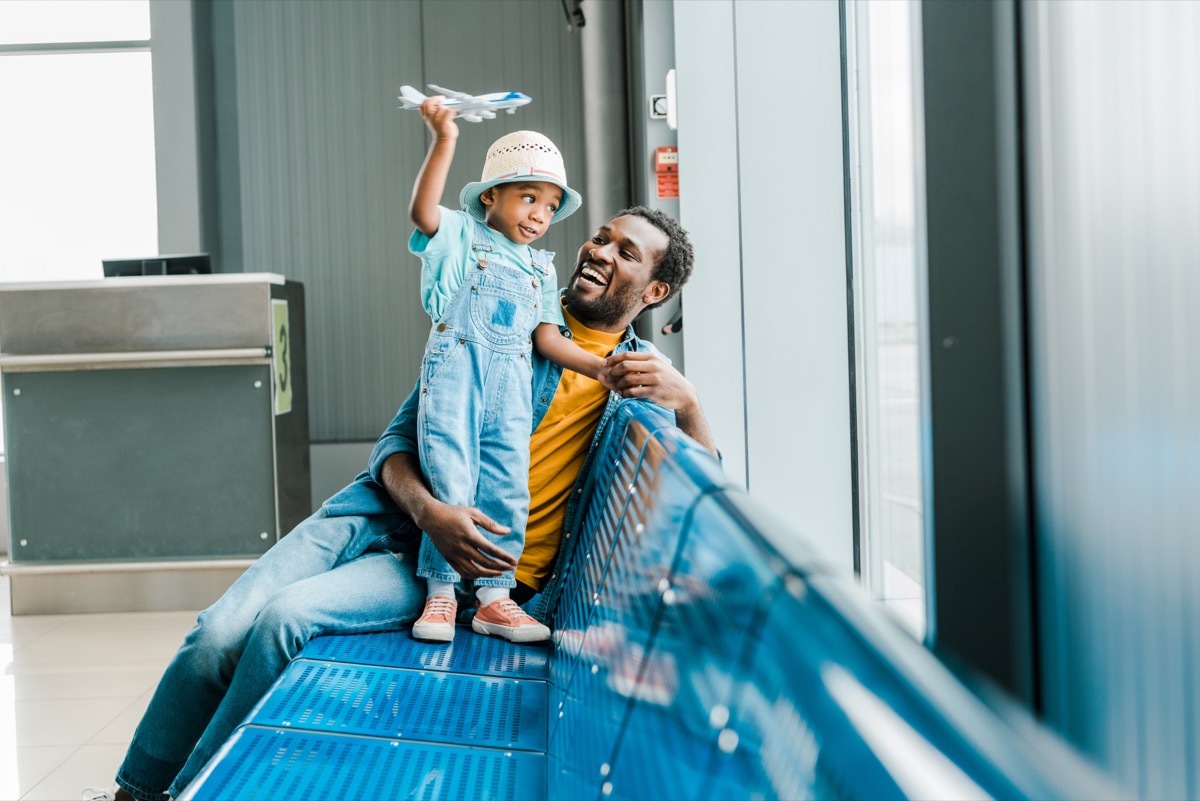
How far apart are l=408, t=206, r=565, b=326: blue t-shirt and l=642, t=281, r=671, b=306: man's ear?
214 mm

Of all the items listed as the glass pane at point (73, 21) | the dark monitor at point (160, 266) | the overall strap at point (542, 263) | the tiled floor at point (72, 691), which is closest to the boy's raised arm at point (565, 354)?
the overall strap at point (542, 263)

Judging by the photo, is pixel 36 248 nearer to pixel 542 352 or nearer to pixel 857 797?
pixel 542 352

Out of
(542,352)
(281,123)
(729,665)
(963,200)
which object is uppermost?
(281,123)

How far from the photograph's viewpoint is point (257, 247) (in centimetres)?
677

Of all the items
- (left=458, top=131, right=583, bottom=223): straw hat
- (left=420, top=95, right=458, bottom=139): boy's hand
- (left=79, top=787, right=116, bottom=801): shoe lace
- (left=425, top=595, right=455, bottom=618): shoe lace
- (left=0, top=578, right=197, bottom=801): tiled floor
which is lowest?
(left=0, top=578, right=197, bottom=801): tiled floor

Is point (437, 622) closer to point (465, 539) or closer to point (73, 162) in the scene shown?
point (465, 539)

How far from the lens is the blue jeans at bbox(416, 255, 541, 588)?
207cm

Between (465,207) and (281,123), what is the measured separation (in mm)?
4894

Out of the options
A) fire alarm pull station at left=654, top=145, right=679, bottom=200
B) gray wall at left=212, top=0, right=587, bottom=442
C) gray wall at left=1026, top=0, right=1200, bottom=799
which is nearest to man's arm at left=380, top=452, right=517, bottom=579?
gray wall at left=1026, top=0, right=1200, bottom=799

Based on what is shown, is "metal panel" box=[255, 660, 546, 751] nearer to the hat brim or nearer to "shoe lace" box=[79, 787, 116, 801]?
"shoe lace" box=[79, 787, 116, 801]

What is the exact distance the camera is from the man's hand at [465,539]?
6.56 ft

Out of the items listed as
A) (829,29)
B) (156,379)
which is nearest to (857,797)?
(829,29)

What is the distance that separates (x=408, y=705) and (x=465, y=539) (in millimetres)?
383

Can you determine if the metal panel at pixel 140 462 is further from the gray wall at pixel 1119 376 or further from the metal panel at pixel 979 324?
the gray wall at pixel 1119 376
